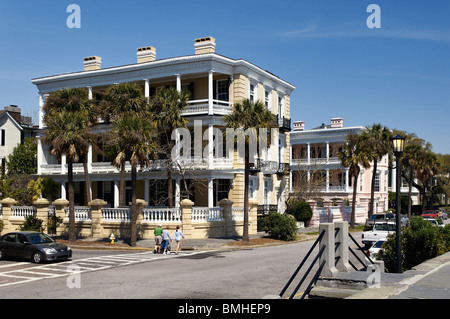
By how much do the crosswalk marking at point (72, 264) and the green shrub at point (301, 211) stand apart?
20.7m

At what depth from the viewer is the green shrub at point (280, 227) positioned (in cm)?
3450

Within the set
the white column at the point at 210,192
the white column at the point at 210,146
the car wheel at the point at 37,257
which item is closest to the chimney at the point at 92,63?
the white column at the point at 210,146

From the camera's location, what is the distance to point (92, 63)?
46.3m

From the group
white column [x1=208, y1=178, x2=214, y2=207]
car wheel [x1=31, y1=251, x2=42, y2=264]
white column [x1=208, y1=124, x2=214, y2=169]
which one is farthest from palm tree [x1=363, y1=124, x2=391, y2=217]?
car wheel [x1=31, y1=251, x2=42, y2=264]

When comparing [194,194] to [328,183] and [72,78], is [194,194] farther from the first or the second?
[328,183]

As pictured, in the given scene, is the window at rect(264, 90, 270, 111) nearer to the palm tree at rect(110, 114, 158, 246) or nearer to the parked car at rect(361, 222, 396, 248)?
the palm tree at rect(110, 114, 158, 246)

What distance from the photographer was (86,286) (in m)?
15.9

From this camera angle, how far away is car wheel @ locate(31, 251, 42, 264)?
22211mm

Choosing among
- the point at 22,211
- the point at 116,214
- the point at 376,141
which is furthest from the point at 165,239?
the point at 376,141

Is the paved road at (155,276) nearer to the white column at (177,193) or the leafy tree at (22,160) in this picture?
the white column at (177,193)

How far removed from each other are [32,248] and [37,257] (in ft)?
Result: 1.68

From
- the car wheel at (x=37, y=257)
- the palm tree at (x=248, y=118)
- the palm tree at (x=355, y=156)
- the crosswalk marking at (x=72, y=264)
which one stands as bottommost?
the crosswalk marking at (x=72, y=264)

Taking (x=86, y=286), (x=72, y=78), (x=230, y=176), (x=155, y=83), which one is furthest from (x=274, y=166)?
(x=86, y=286)

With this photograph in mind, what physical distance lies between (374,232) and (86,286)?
57.3ft
